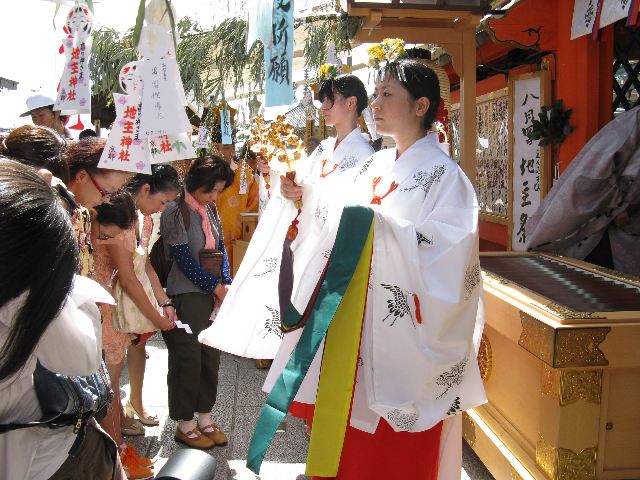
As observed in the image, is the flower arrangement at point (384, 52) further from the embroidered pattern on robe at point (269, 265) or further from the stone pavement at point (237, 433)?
the stone pavement at point (237, 433)

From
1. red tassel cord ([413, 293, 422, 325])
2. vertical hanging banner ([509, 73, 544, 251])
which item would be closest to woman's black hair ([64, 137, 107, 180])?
red tassel cord ([413, 293, 422, 325])

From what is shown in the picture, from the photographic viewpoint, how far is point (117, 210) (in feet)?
9.46

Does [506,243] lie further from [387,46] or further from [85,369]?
[85,369]

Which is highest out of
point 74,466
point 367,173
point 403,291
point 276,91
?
point 276,91

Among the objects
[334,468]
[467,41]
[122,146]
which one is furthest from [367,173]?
[467,41]

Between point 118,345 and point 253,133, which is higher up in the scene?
point 253,133

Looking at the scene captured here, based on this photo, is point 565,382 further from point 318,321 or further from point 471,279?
point 318,321

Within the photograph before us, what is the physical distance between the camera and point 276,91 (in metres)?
3.29

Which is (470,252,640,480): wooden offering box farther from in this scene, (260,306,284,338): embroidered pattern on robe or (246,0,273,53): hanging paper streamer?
(246,0,273,53): hanging paper streamer

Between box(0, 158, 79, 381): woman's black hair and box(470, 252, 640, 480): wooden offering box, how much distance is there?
78.4 inches

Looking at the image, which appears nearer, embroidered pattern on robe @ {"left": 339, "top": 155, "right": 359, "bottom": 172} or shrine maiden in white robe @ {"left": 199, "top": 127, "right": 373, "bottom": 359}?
shrine maiden in white robe @ {"left": 199, "top": 127, "right": 373, "bottom": 359}

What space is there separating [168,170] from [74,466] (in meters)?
2.28

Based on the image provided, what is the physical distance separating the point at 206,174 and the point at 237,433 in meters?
1.78

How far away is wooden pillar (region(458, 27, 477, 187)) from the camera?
4645mm
